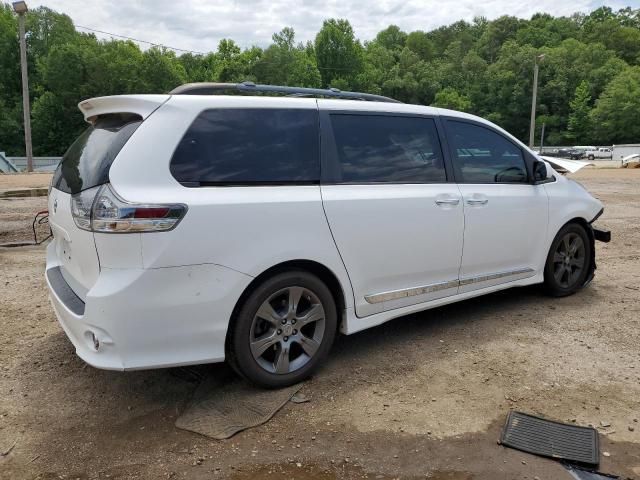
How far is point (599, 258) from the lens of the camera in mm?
7141

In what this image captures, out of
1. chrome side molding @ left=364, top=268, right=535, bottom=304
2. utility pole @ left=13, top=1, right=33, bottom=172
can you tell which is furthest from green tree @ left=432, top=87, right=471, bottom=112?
chrome side molding @ left=364, top=268, right=535, bottom=304

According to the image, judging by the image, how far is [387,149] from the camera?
12.7ft

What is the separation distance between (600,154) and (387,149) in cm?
6662

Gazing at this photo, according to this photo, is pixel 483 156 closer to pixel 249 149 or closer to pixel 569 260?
pixel 569 260

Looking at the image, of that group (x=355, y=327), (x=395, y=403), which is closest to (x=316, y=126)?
(x=355, y=327)

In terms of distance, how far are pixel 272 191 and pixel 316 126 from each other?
609 millimetres

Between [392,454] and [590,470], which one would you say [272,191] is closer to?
[392,454]

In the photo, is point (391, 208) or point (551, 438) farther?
point (391, 208)

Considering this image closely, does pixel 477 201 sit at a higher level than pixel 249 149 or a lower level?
lower

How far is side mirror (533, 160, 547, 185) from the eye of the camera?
4832mm

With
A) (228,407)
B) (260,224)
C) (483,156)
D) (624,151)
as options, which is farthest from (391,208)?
(624,151)

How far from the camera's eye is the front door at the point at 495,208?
4.28 m

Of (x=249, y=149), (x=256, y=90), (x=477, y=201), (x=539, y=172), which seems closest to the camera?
(x=249, y=149)

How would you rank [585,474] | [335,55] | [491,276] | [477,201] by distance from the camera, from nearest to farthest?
[585,474]
[477,201]
[491,276]
[335,55]
